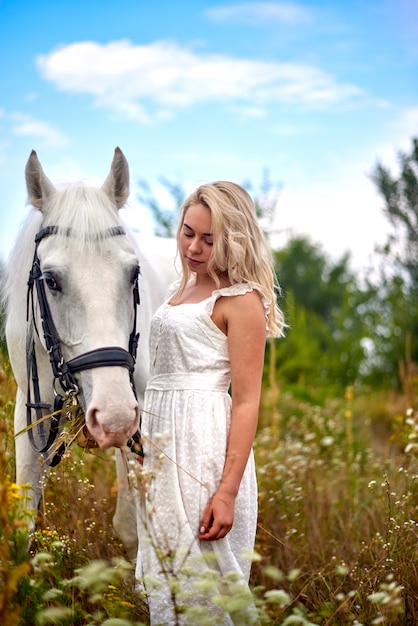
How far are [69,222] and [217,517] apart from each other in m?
1.31

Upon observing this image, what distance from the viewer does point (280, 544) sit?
380cm

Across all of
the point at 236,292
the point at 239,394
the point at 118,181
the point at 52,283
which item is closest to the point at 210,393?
the point at 239,394

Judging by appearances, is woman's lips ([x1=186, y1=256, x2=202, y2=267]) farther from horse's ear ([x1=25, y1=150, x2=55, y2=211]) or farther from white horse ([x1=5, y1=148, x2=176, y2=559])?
horse's ear ([x1=25, y1=150, x2=55, y2=211])

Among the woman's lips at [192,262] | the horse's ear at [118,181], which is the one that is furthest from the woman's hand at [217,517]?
the horse's ear at [118,181]

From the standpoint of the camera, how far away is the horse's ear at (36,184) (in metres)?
2.72

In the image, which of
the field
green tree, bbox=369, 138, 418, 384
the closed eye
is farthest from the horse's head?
green tree, bbox=369, 138, 418, 384

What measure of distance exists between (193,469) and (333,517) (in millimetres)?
2141

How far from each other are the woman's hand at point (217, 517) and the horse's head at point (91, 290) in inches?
16.0

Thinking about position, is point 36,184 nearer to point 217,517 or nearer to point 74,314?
point 74,314

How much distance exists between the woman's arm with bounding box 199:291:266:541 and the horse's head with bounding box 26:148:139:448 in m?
0.39

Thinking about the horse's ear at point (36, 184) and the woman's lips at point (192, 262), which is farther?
the horse's ear at point (36, 184)

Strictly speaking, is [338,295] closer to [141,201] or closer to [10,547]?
[141,201]

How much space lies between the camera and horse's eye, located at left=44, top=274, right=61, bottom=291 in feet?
8.09

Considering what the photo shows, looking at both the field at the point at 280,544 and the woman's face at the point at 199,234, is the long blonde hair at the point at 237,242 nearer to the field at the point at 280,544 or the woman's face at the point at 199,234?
the woman's face at the point at 199,234
